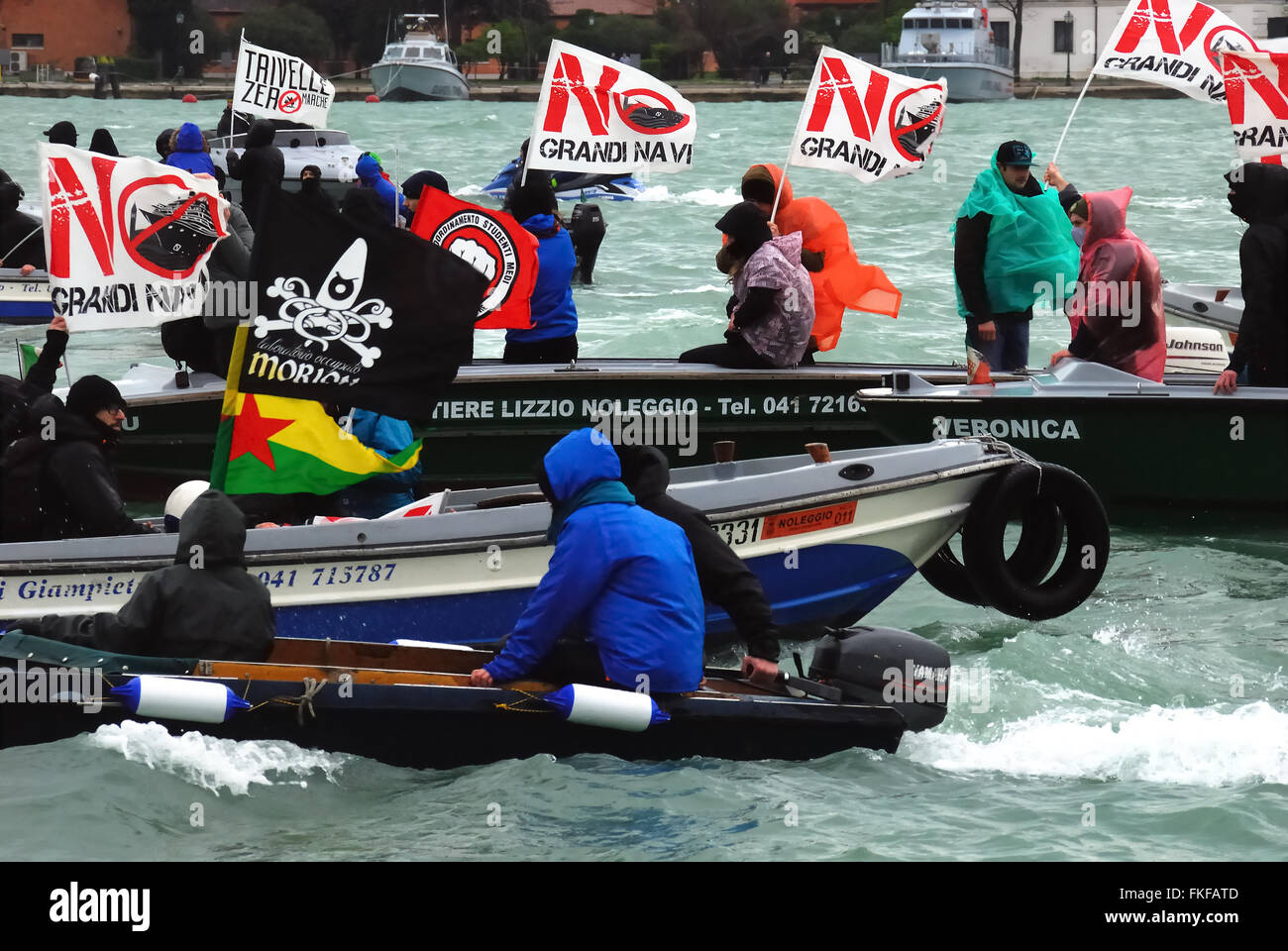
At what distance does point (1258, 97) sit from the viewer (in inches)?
470

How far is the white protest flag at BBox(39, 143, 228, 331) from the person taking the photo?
919 centimetres

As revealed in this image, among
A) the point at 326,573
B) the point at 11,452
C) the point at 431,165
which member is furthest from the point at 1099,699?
the point at 431,165

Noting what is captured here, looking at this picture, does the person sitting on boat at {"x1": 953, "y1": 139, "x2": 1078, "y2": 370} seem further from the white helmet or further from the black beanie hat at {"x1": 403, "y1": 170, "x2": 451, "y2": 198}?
the white helmet

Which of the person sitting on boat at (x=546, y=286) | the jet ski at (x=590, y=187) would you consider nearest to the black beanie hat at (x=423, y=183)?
the person sitting on boat at (x=546, y=286)

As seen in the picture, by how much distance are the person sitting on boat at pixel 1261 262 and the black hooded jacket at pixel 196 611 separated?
625cm

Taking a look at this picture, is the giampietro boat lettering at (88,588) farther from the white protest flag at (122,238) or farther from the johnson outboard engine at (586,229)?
the johnson outboard engine at (586,229)

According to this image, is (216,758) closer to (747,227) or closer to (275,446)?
(275,446)

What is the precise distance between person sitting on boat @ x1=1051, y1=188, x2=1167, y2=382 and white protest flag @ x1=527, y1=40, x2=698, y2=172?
2643 millimetres

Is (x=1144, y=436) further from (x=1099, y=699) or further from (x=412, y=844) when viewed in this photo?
(x=412, y=844)

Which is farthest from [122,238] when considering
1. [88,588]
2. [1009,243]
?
[1009,243]

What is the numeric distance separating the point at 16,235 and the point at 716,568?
11636mm

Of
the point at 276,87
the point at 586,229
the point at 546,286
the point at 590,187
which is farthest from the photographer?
the point at 590,187

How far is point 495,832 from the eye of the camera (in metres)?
6.75

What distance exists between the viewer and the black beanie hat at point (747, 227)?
10.7 metres
